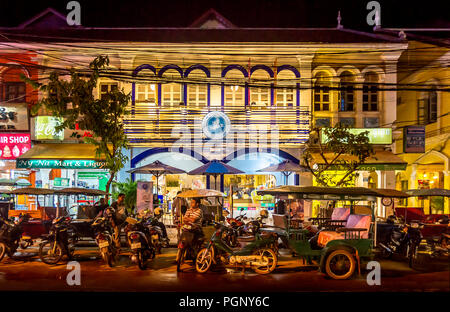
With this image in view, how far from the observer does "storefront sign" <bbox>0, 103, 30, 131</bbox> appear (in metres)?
20.5

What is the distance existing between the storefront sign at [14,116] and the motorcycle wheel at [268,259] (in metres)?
15.9

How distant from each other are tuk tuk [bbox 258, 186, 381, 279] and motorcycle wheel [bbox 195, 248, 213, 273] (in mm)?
2003

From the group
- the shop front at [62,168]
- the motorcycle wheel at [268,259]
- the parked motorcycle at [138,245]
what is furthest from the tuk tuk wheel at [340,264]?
the shop front at [62,168]

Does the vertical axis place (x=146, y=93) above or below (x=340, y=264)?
above

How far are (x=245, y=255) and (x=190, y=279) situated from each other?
4.79 feet

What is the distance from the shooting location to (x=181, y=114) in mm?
20344

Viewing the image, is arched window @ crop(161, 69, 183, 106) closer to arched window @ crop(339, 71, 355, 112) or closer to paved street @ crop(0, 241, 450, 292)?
arched window @ crop(339, 71, 355, 112)

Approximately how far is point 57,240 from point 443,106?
19447 millimetres

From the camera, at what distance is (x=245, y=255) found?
982cm

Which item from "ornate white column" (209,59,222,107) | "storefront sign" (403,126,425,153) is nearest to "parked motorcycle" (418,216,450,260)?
"storefront sign" (403,126,425,153)

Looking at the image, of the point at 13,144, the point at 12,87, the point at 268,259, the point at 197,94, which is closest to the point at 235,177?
the point at 197,94

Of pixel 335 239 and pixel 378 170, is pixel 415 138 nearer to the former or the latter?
pixel 378 170

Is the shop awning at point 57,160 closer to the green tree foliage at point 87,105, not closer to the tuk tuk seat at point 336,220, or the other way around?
the green tree foliage at point 87,105

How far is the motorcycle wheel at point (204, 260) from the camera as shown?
32.5 feet
